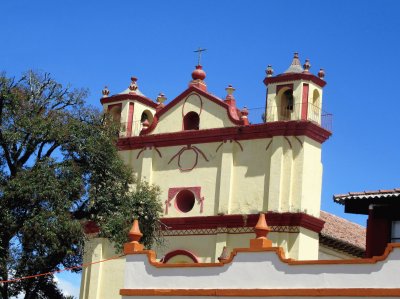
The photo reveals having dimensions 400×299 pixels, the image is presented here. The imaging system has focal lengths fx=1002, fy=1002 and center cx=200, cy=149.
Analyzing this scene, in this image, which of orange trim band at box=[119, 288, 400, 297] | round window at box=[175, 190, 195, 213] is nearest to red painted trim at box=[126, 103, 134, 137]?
round window at box=[175, 190, 195, 213]

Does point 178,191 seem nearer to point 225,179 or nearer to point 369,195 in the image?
point 225,179

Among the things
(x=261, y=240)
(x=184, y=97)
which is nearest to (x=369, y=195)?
(x=261, y=240)

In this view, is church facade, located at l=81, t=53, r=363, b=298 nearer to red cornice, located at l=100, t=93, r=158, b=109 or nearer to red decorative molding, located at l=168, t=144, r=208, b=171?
red decorative molding, located at l=168, t=144, r=208, b=171

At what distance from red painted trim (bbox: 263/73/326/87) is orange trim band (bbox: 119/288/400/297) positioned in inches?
603

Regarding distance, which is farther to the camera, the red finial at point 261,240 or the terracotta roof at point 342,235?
the terracotta roof at point 342,235

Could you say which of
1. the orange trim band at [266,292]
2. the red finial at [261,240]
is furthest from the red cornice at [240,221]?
the orange trim band at [266,292]

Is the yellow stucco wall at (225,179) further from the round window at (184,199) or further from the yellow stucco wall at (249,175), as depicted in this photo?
the round window at (184,199)

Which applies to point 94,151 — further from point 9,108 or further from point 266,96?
point 266,96

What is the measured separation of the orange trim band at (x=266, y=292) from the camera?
25425mm

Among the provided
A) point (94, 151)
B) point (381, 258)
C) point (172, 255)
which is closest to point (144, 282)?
point (381, 258)

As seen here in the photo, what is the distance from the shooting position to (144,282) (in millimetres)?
29297

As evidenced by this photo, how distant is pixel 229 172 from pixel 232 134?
1.61 m

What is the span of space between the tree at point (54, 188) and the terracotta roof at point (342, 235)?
8.29m

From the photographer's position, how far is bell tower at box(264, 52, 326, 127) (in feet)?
135
